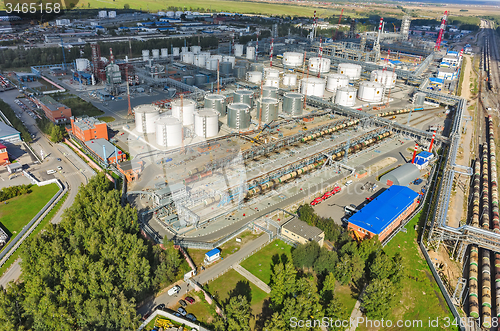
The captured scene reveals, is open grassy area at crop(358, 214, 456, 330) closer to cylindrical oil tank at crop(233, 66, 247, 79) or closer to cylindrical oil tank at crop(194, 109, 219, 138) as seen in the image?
cylindrical oil tank at crop(194, 109, 219, 138)

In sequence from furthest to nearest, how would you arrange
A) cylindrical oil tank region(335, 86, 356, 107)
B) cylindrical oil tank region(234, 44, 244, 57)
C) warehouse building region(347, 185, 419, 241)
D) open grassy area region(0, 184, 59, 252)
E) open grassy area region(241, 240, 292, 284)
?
1. cylindrical oil tank region(234, 44, 244, 57)
2. cylindrical oil tank region(335, 86, 356, 107)
3. open grassy area region(0, 184, 59, 252)
4. warehouse building region(347, 185, 419, 241)
5. open grassy area region(241, 240, 292, 284)

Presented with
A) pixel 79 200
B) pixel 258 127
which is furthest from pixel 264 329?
pixel 258 127

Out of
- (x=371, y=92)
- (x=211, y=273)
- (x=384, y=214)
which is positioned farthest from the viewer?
(x=371, y=92)

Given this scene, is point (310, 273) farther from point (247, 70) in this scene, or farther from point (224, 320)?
point (247, 70)

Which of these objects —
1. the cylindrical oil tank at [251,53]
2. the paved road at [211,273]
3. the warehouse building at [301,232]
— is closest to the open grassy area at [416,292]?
the warehouse building at [301,232]

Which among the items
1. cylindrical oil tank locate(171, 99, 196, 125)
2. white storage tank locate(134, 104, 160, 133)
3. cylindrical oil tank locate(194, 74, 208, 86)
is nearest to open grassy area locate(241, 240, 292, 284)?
white storage tank locate(134, 104, 160, 133)

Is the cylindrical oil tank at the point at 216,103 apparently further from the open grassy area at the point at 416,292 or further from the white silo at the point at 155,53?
the white silo at the point at 155,53

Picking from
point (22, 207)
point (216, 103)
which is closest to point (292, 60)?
point (216, 103)

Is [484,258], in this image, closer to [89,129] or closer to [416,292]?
[416,292]
